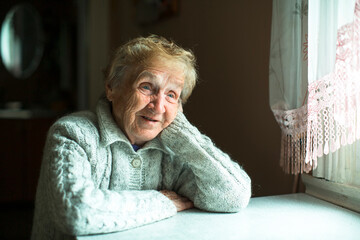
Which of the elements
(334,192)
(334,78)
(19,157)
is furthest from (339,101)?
(19,157)

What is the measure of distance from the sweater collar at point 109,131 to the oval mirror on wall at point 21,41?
2.85 m

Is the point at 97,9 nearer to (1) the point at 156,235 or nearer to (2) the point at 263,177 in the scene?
(2) the point at 263,177

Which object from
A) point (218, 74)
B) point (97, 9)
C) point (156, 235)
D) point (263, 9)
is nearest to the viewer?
point (156, 235)

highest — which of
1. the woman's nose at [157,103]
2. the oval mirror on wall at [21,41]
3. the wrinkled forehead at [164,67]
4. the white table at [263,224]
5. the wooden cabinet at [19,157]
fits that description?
the oval mirror on wall at [21,41]

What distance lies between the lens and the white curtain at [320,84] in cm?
103

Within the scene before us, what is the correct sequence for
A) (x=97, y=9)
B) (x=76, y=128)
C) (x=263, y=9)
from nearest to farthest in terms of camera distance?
1. (x=76, y=128)
2. (x=263, y=9)
3. (x=97, y=9)

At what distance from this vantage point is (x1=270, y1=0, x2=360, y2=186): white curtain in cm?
103

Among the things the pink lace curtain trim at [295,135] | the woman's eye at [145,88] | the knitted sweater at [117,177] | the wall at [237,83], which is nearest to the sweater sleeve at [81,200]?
the knitted sweater at [117,177]

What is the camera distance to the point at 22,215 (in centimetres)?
300

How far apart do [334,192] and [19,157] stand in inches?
108

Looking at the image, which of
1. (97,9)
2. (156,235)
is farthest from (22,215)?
(156,235)

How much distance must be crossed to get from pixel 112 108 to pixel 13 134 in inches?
89.7

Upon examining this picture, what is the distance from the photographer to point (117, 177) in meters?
1.16

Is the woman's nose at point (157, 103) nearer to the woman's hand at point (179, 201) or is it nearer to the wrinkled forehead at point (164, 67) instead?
the wrinkled forehead at point (164, 67)
